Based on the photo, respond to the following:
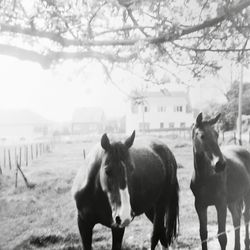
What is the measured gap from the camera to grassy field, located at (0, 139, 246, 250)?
5.33 meters

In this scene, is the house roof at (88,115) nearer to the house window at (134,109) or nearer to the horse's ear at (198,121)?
the house window at (134,109)

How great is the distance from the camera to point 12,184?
7168mm

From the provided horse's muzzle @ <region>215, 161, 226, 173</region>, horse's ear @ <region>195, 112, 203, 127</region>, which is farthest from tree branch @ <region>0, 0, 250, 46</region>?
horse's muzzle @ <region>215, 161, 226, 173</region>

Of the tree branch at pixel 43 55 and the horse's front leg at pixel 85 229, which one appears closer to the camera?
the horse's front leg at pixel 85 229

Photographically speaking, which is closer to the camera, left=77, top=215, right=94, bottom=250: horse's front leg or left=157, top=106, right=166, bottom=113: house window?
left=77, top=215, right=94, bottom=250: horse's front leg

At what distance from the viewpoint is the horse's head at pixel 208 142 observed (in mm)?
4855

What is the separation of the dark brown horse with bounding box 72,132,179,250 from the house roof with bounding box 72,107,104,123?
0.71 meters

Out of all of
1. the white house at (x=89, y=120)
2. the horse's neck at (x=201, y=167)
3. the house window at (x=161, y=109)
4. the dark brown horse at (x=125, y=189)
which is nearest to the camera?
the dark brown horse at (x=125, y=189)

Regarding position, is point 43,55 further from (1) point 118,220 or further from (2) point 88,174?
(1) point 118,220

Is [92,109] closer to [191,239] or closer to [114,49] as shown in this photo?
[114,49]

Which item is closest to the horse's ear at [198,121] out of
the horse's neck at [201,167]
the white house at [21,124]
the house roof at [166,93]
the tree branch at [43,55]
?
the horse's neck at [201,167]

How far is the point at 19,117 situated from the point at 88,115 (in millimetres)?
1056

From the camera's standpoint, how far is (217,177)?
17.4 feet

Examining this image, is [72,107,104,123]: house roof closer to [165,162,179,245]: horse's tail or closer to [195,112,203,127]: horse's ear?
[195,112,203,127]: horse's ear
